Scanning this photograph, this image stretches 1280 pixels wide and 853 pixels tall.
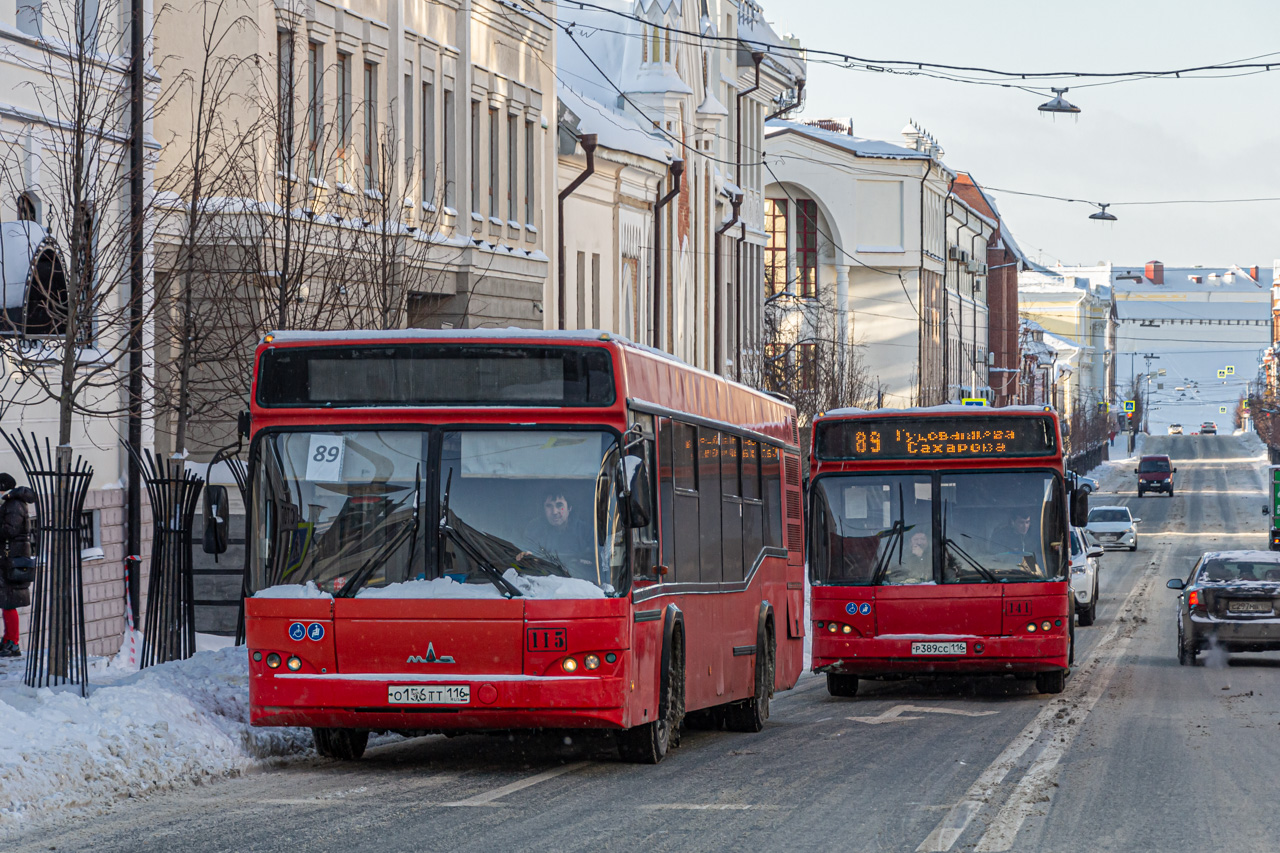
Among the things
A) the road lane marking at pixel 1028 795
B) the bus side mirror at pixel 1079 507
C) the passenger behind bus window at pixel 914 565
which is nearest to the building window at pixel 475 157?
the passenger behind bus window at pixel 914 565

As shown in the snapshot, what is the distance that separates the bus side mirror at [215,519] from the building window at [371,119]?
1203 centimetres

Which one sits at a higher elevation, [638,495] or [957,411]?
[957,411]

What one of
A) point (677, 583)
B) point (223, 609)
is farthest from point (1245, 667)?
point (677, 583)

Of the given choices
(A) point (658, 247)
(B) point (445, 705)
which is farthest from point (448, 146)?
(B) point (445, 705)

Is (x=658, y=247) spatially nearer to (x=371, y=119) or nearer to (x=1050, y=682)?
(x=371, y=119)

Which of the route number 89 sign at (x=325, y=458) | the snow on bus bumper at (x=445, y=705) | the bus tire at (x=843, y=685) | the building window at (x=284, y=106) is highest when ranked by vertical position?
the building window at (x=284, y=106)

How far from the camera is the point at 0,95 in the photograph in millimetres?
18531

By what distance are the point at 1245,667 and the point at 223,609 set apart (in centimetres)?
1274

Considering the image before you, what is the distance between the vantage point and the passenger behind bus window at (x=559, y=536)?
11219 millimetres

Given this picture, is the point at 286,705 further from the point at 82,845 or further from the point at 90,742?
the point at 82,845

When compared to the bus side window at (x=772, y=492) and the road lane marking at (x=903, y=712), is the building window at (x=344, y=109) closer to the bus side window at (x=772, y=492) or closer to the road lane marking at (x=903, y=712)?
the bus side window at (x=772, y=492)

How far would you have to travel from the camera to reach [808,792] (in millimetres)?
11117

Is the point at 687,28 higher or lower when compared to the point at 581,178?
higher

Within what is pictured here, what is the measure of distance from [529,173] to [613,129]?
225 inches
